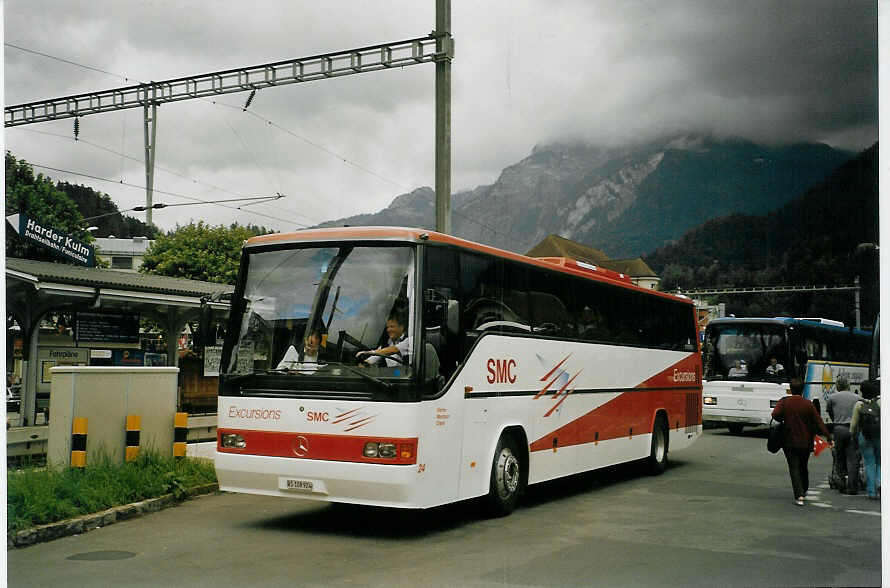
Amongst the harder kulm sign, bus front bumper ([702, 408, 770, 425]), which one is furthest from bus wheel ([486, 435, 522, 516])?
bus front bumper ([702, 408, 770, 425])

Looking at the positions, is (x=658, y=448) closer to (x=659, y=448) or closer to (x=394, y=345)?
(x=659, y=448)

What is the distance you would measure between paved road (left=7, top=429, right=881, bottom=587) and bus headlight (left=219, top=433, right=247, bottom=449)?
900mm

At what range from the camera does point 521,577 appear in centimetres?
743

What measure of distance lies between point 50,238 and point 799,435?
16.2m

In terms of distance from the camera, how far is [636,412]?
1503 cm

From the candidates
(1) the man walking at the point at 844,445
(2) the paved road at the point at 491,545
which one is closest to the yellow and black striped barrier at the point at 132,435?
(2) the paved road at the point at 491,545

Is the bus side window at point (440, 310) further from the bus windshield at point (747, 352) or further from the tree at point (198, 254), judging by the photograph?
the tree at point (198, 254)

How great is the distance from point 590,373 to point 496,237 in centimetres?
415

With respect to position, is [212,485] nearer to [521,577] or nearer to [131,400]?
[131,400]

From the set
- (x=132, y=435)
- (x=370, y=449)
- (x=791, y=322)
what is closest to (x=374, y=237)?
(x=370, y=449)

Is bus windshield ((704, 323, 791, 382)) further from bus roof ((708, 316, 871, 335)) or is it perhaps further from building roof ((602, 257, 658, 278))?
building roof ((602, 257, 658, 278))

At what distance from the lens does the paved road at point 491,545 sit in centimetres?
750

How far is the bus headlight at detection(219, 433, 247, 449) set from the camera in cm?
961

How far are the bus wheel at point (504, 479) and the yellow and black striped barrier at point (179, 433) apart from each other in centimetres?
450
